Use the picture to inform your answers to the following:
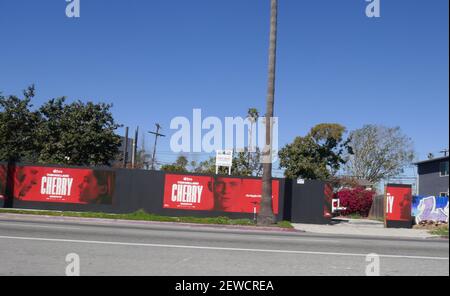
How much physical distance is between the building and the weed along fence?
2020cm

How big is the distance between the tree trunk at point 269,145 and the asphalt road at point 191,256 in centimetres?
855

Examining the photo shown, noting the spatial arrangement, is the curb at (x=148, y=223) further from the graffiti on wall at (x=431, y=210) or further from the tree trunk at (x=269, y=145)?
the graffiti on wall at (x=431, y=210)

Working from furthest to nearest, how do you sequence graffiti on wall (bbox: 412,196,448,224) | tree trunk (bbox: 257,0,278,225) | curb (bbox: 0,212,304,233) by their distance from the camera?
graffiti on wall (bbox: 412,196,448,224) → tree trunk (bbox: 257,0,278,225) → curb (bbox: 0,212,304,233)

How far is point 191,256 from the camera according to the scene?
32.0 ft

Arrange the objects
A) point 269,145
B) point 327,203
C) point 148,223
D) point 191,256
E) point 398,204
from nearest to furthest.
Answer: point 191,256, point 148,223, point 269,145, point 398,204, point 327,203

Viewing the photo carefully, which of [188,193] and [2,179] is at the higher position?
[2,179]

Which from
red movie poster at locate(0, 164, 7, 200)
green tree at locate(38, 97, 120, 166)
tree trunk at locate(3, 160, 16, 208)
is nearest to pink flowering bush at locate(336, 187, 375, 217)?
green tree at locate(38, 97, 120, 166)

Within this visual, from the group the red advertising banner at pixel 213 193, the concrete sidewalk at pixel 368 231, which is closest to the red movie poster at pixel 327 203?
the concrete sidewalk at pixel 368 231

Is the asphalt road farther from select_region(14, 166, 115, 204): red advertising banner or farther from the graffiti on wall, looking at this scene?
the graffiti on wall

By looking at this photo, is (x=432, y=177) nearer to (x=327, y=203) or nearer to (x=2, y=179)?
(x=327, y=203)

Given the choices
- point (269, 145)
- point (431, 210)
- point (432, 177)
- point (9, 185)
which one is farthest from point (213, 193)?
point (432, 177)

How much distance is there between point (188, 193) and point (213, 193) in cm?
128

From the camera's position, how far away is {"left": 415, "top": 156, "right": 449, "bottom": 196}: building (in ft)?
134
